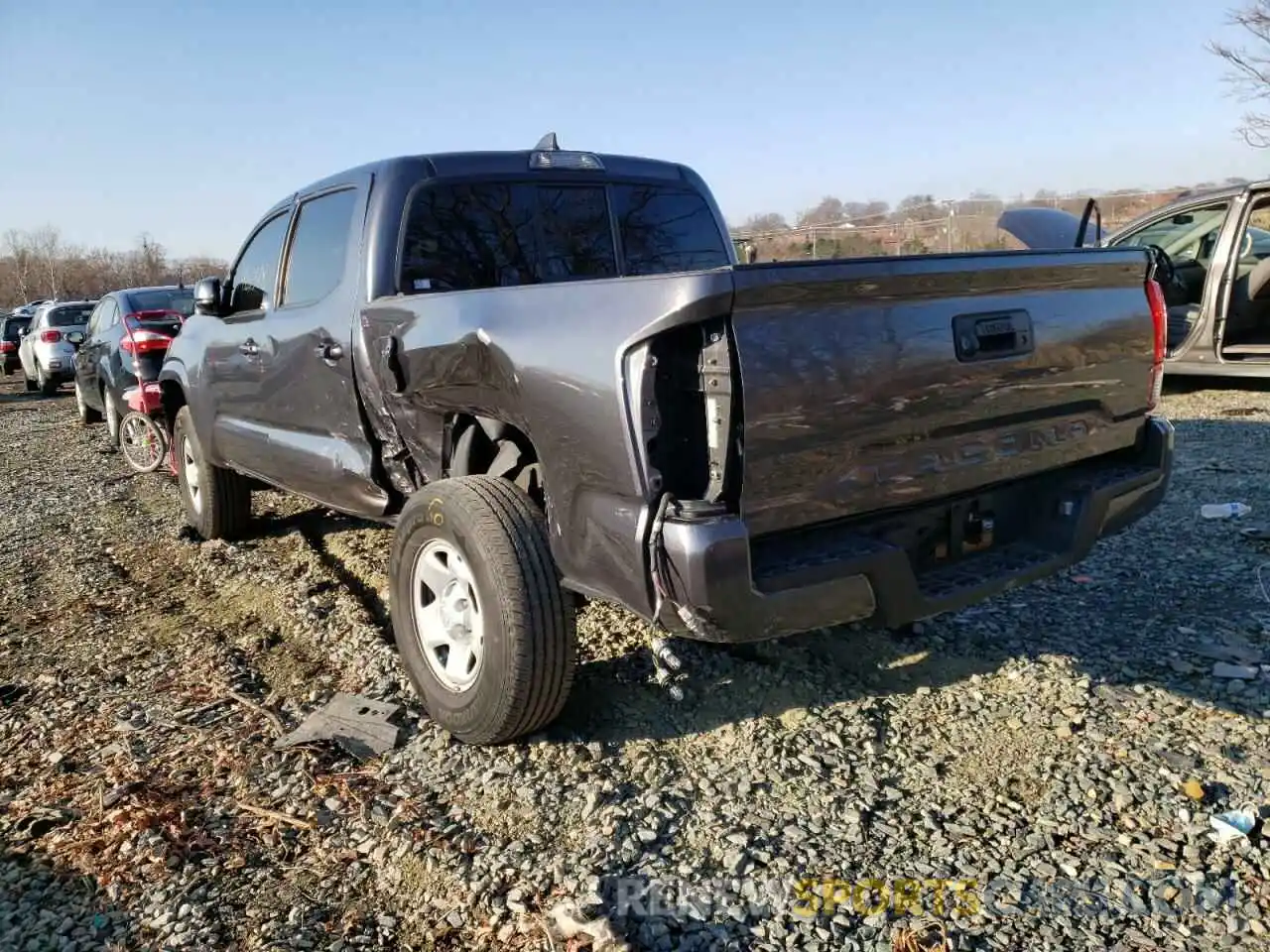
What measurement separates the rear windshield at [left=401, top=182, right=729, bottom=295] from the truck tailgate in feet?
5.53

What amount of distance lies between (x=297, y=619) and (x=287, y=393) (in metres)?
1.11

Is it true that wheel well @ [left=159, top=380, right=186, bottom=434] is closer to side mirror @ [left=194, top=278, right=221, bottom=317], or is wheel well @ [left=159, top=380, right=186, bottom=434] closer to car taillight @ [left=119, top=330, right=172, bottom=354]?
side mirror @ [left=194, top=278, right=221, bottom=317]

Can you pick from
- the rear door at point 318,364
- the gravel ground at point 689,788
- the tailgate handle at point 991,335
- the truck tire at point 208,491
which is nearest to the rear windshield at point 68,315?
the truck tire at point 208,491

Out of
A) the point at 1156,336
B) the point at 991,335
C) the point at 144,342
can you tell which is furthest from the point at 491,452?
the point at 144,342

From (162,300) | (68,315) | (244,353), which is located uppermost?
(68,315)

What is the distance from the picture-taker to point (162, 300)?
396 inches

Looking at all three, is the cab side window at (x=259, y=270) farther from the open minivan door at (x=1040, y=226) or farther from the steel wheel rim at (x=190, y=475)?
the open minivan door at (x=1040, y=226)

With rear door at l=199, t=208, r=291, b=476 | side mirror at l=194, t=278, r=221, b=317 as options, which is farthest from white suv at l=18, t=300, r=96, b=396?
side mirror at l=194, t=278, r=221, b=317

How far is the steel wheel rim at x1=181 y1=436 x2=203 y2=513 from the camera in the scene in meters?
5.84

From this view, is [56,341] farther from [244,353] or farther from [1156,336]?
[1156,336]

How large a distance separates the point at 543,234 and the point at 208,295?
2104 mm

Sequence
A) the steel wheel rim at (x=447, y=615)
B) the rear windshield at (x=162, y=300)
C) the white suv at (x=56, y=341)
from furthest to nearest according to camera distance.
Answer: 1. the white suv at (x=56, y=341)
2. the rear windshield at (x=162, y=300)
3. the steel wheel rim at (x=447, y=615)

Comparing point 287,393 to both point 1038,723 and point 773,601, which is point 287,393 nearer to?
point 773,601

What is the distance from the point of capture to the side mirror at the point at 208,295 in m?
4.85
